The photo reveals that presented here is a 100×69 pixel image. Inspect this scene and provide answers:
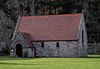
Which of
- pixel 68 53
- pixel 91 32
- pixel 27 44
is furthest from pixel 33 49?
pixel 91 32

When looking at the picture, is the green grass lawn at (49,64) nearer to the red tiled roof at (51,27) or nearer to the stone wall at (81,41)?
the red tiled roof at (51,27)

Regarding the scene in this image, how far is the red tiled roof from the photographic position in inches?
2239

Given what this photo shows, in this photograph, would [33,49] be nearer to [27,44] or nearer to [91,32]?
[27,44]

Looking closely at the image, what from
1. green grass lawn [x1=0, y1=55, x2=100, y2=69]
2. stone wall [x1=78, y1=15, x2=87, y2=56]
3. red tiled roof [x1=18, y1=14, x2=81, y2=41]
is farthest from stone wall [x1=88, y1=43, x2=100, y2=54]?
green grass lawn [x1=0, y1=55, x2=100, y2=69]

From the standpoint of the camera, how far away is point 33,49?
57.6 meters

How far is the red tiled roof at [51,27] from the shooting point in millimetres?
56875

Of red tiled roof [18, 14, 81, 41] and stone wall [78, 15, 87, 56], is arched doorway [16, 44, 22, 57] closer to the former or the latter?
red tiled roof [18, 14, 81, 41]

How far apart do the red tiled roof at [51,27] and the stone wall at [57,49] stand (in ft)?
2.51

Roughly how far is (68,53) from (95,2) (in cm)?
3049

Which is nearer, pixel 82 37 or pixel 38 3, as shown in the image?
pixel 82 37

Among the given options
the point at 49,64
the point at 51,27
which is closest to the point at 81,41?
the point at 51,27

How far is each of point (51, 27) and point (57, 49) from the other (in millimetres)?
3846

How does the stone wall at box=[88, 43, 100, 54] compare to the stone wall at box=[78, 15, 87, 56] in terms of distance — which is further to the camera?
the stone wall at box=[88, 43, 100, 54]

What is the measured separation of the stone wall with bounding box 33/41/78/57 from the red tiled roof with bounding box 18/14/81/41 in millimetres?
764
